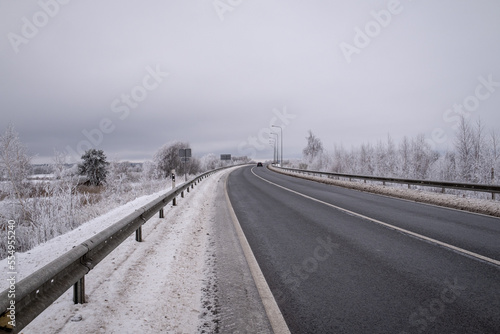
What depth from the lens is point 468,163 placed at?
87.4 ft

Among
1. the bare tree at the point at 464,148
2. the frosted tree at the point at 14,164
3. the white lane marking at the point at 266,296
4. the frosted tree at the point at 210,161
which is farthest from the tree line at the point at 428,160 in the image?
the frosted tree at the point at 210,161

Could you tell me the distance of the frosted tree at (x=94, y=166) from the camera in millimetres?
44031

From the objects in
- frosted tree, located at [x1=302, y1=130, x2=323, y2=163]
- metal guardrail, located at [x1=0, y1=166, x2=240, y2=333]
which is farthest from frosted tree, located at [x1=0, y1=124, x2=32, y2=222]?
frosted tree, located at [x1=302, y1=130, x2=323, y2=163]

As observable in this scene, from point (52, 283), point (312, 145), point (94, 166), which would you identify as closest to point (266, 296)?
point (52, 283)

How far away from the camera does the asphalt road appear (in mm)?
2873

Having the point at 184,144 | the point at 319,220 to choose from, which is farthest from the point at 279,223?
the point at 184,144

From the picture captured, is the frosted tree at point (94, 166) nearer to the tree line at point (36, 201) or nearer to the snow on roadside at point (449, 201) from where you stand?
the tree line at point (36, 201)

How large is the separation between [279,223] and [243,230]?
3.97 feet

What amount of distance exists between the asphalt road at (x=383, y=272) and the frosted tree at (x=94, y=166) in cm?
4489

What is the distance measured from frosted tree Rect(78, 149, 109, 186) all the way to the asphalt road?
1767 inches

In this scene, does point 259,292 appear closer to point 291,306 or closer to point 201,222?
point 291,306

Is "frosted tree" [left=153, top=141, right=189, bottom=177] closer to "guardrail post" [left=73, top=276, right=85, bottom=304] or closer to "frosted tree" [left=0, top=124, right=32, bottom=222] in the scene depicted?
"frosted tree" [left=0, top=124, right=32, bottom=222]

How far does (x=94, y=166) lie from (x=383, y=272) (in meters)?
49.3

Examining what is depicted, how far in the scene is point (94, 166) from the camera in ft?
146
